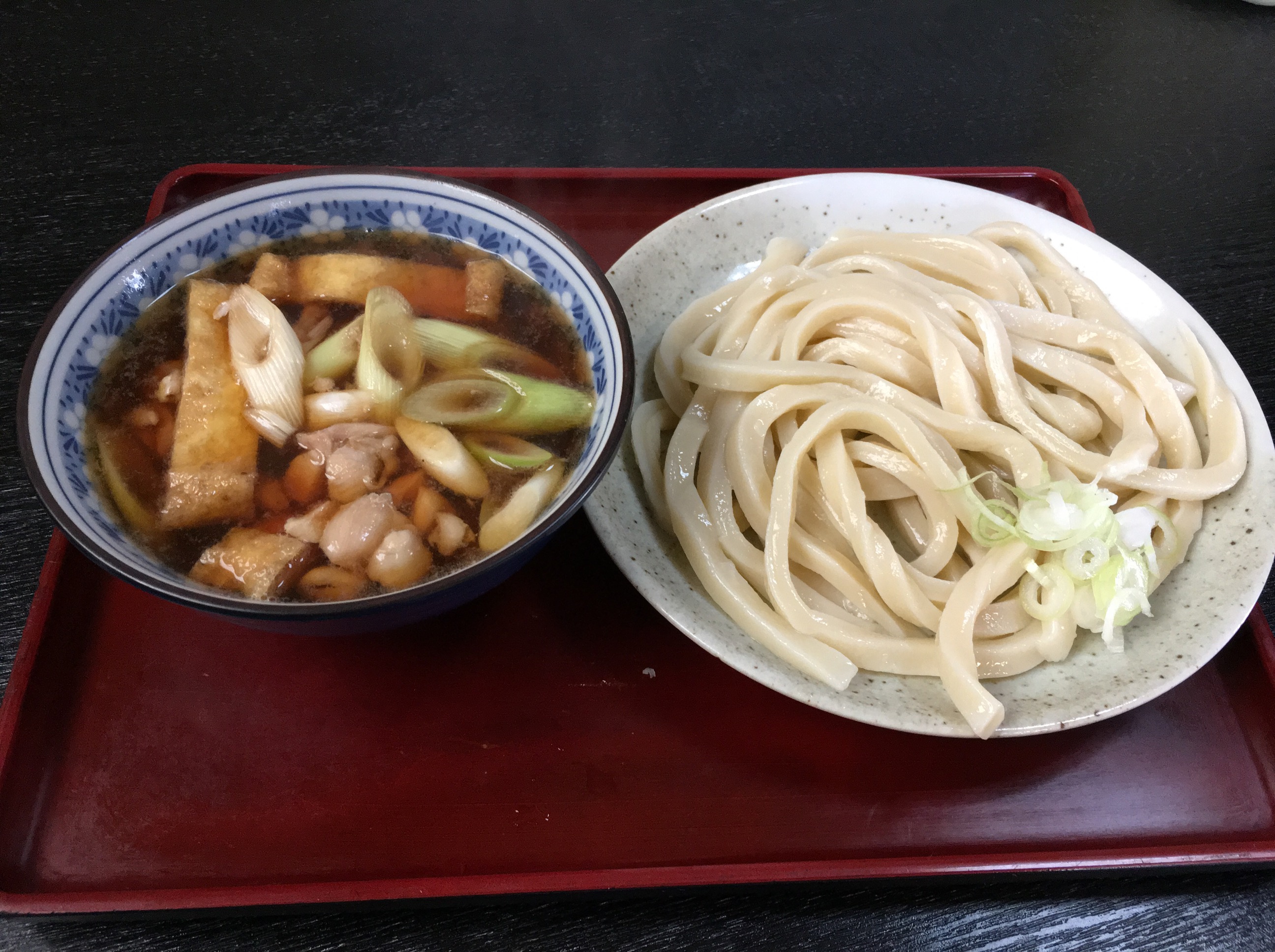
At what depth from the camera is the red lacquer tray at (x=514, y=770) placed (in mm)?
1289

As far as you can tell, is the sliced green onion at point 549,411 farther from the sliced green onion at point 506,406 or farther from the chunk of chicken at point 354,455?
the chunk of chicken at point 354,455

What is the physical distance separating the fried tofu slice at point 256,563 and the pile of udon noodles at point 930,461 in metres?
0.66

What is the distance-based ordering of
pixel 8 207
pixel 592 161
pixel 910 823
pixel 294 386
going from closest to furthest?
pixel 910 823 → pixel 294 386 → pixel 8 207 → pixel 592 161

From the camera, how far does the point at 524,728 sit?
1.44m

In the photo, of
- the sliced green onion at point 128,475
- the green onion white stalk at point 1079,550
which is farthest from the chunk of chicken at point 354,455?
the green onion white stalk at point 1079,550

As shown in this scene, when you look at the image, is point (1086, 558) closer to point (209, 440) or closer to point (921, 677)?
point (921, 677)

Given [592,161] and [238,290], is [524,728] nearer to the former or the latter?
[238,290]

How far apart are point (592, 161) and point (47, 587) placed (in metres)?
Result: 1.84

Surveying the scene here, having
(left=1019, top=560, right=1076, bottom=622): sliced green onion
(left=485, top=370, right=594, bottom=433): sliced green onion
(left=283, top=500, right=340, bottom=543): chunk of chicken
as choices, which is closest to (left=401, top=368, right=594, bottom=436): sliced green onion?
(left=485, top=370, right=594, bottom=433): sliced green onion

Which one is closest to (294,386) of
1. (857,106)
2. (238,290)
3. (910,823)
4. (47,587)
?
(238,290)

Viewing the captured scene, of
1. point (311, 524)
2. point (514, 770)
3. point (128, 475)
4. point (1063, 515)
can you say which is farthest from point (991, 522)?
point (128, 475)

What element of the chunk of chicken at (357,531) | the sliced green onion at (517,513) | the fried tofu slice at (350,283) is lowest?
the sliced green onion at (517,513)

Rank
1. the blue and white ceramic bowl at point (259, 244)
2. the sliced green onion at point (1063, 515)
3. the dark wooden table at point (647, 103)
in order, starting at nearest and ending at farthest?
1. the blue and white ceramic bowl at point (259, 244)
2. the sliced green onion at point (1063, 515)
3. the dark wooden table at point (647, 103)

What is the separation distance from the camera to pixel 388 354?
1.56m
